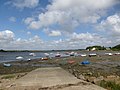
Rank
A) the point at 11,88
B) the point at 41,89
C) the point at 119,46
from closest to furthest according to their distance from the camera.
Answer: the point at 41,89, the point at 11,88, the point at 119,46

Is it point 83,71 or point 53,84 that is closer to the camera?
point 53,84

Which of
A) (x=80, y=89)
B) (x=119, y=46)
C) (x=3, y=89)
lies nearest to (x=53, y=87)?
(x=80, y=89)

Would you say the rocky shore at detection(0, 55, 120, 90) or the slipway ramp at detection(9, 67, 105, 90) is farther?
the rocky shore at detection(0, 55, 120, 90)

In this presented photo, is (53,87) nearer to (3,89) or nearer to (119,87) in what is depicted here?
(3,89)

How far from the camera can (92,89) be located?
1270 cm

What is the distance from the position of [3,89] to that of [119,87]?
6.65 meters

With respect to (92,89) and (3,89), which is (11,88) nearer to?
(3,89)

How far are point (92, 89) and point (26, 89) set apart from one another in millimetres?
3581

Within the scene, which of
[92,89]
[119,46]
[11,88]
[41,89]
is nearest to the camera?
[92,89]

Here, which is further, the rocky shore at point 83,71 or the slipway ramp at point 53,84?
the rocky shore at point 83,71

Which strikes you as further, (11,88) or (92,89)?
(11,88)

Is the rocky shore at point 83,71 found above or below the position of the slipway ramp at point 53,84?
below

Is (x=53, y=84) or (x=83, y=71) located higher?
(x=53, y=84)

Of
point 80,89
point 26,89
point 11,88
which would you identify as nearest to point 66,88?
point 80,89
